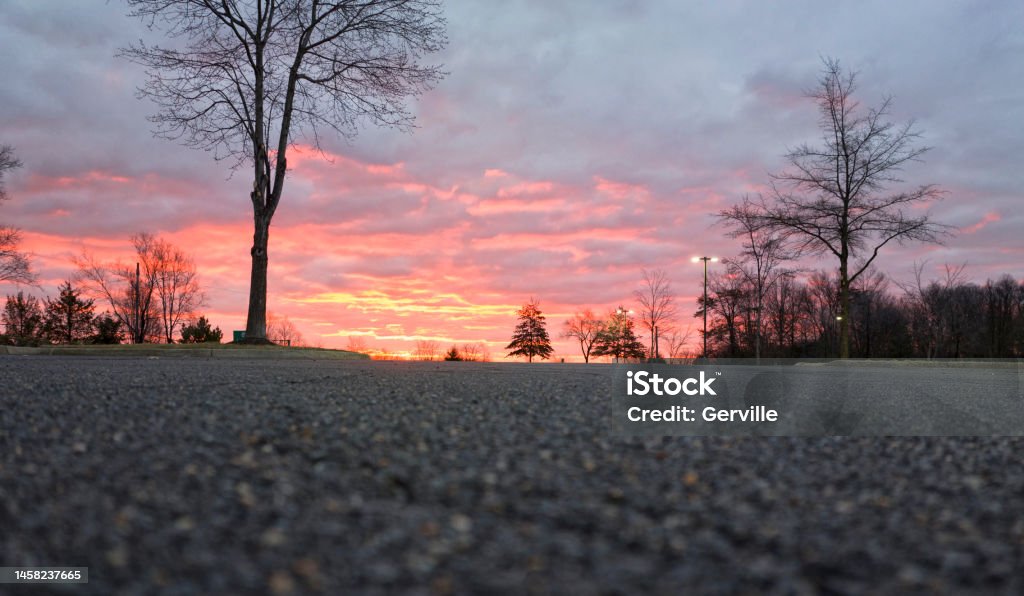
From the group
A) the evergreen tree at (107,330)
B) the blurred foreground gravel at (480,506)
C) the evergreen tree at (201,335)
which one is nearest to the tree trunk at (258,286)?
the blurred foreground gravel at (480,506)

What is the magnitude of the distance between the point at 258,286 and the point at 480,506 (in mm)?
16387

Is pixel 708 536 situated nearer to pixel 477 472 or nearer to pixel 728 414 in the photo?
pixel 477 472

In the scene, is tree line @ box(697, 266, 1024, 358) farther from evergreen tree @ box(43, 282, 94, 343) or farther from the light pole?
evergreen tree @ box(43, 282, 94, 343)

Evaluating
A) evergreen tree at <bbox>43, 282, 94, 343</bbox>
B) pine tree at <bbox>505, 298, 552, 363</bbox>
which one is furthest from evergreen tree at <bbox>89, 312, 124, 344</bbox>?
pine tree at <bbox>505, 298, 552, 363</bbox>

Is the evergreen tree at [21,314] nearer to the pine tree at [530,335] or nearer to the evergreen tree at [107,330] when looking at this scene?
the evergreen tree at [107,330]

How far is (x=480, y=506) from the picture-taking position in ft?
7.83

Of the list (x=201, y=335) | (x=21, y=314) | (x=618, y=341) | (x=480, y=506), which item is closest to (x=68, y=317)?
(x=21, y=314)

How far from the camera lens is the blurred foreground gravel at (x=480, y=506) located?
1.88 meters

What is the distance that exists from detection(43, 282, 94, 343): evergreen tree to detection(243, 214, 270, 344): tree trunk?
47.0 meters

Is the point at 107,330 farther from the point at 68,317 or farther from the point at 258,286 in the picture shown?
the point at 258,286

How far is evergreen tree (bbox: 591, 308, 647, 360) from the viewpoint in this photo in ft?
153

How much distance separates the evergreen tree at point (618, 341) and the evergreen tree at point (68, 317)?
4079 centimetres

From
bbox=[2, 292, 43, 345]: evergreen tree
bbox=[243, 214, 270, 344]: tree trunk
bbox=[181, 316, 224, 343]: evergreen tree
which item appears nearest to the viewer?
bbox=[243, 214, 270, 344]: tree trunk

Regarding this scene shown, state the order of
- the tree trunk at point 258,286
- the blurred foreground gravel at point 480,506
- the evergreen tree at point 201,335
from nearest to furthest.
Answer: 1. the blurred foreground gravel at point 480,506
2. the tree trunk at point 258,286
3. the evergreen tree at point 201,335
